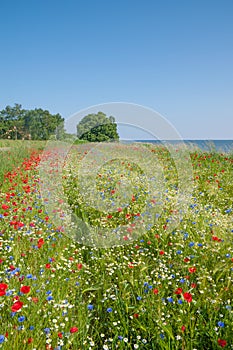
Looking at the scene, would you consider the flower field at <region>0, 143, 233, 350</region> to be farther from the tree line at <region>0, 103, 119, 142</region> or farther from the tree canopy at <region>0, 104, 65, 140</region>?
the tree canopy at <region>0, 104, 65, 140</region>

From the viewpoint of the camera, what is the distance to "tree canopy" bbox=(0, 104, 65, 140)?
55438mm

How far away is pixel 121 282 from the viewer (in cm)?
317

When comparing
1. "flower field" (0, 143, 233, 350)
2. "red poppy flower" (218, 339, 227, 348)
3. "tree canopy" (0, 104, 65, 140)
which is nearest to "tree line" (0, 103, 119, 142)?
"tree canopy" (0, 104, 65, 140)

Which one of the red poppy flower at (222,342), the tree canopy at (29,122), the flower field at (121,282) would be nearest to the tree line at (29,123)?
the tree canopy at (29,122)

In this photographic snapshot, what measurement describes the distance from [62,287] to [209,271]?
1525mm

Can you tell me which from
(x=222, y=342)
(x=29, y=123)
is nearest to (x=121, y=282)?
(x=222, y=342)

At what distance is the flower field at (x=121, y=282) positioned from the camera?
2.47 meters

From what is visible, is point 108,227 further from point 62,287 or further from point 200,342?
point 200,342

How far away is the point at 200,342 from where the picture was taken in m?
2.45

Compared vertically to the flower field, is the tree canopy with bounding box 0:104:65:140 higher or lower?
higher

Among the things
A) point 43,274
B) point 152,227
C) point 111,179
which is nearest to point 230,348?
point 43,274

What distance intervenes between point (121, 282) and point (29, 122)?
66.4 meters

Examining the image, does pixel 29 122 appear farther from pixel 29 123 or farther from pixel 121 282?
pixel 121 282

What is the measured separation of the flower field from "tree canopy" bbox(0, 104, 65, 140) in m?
Result: 47.2
